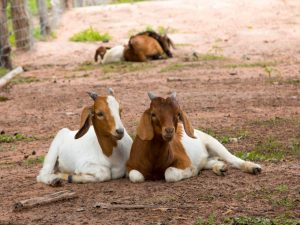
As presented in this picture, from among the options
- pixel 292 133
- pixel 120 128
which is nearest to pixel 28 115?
pixel 292 133

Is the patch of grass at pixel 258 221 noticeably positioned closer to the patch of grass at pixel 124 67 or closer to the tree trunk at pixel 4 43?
the patch of grass at pixel 124 67

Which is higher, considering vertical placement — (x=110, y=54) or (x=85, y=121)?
(x=85, y=121)

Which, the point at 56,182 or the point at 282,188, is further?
the point at 56,182

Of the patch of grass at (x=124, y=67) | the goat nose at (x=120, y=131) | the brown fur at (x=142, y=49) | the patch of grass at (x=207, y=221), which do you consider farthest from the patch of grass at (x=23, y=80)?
the patch of grass at (x=207, y=221)

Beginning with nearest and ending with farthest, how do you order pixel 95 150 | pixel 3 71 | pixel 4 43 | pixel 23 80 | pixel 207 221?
pixel 207 221
pixel 95 150
pixel 23 80
pixel 3 71
pixel 4 43

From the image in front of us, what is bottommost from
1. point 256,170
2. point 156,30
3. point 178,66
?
point 156,30

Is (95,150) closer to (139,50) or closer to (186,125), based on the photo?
(186,125)

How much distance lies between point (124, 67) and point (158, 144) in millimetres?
10785

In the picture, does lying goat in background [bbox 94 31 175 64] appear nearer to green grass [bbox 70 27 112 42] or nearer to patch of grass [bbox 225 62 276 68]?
patch of grass [bbox 225 62 276 68]

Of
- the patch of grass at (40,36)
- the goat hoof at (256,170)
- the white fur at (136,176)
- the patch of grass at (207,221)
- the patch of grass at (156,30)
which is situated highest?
the patch of grass at (207,221)

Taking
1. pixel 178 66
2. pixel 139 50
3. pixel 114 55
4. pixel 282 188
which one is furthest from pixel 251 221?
pixel 114 55

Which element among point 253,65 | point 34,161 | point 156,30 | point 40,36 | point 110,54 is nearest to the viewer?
point 34,161

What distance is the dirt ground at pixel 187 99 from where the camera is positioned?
670 centimetres

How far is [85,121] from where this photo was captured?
7.80 m
